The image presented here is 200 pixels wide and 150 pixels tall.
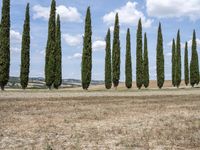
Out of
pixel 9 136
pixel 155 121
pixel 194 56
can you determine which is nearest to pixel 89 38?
pixel 194 56

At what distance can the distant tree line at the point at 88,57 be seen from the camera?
175 ft

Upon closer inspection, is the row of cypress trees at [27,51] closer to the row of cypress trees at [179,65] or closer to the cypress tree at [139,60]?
the cypress tree at [139,60]

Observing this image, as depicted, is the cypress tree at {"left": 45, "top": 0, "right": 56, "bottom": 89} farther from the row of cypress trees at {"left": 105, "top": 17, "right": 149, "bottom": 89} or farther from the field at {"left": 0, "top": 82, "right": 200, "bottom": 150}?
the field at {"left": 0, "top": 82, "right": 200, "bottom": 150}

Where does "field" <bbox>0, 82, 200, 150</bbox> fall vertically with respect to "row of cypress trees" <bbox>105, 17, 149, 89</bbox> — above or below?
below

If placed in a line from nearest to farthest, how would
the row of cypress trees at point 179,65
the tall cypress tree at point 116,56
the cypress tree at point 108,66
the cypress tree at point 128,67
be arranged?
the tall cypress tree at point 116,56 < the cypress tree at point 108,66 < the cypress tree at point 128,67 < the row of cypress trees at point 179,65

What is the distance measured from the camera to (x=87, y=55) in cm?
6081

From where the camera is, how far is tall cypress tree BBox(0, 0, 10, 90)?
5188cm

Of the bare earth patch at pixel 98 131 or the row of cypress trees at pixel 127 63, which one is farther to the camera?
the row of cypress trees at pixel 127 63

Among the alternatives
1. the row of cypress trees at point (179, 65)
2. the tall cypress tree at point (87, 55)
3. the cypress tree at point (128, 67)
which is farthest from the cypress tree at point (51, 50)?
the row of cypress trees at point (179, 65)

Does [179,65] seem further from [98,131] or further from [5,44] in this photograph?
[98,131]

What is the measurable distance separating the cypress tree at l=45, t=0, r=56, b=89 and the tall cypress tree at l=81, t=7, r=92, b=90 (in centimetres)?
463

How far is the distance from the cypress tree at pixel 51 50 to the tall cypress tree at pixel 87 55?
4628mm

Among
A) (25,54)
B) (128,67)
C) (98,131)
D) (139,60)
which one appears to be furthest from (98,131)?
(139,60)

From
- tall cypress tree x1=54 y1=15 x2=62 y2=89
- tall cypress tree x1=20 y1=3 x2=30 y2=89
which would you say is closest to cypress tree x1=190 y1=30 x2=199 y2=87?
tall cypress tree x1=54 y1=15 x2=62 y2=89
